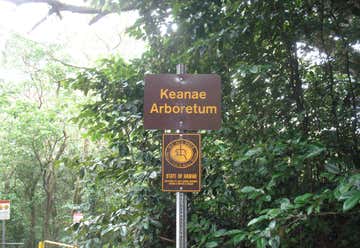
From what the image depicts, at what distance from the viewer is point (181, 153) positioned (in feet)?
7.29

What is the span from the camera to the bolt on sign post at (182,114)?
87.0 inches

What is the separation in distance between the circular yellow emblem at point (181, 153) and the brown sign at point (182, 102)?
93 mm

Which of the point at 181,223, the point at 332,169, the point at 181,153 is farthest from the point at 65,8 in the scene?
the point at 332,169

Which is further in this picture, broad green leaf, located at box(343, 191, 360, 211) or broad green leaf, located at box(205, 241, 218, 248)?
broad green leaf, located at box(205, 241, 218, 248)

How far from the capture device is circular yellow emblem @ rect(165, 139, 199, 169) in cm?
221

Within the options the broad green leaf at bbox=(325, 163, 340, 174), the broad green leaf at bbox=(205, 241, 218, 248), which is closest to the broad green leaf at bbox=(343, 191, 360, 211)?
the broad green leaf at bbox=(325, 163, 340, 174)

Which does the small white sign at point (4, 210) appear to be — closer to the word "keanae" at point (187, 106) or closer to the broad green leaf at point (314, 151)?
the word "keanae" at point (187, 106)

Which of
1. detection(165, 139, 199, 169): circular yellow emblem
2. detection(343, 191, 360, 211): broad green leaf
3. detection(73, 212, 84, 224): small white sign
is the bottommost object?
detection(73, 212, 84, 224): small white sign

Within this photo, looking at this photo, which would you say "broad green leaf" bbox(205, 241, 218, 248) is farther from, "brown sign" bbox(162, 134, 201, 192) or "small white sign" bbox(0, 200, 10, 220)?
"small white sign" bbox(0, 200, 10, 220)

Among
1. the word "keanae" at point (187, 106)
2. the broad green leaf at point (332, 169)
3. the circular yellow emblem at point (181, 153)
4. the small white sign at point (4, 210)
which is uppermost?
the word "keanae" at point (187, 106)

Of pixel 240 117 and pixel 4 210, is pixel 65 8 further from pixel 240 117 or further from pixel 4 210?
pixel 4 210

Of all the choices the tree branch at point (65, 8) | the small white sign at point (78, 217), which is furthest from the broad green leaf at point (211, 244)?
the tree branch at point (65, 8)

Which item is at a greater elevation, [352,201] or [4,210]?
[352,201]

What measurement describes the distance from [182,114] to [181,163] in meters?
0.28
